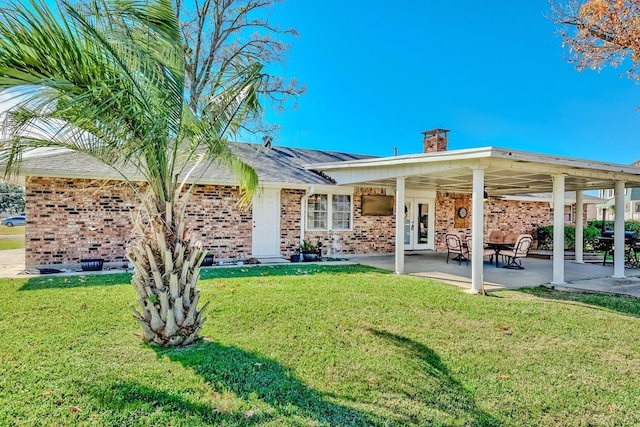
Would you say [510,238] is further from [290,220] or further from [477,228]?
[290,220]

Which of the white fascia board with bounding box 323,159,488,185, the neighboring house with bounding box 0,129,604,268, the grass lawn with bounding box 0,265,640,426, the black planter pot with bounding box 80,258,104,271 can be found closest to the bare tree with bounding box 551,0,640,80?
the white fascia board with bounding box 323,159,488,185

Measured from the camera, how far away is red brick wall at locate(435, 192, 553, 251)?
16.8 m

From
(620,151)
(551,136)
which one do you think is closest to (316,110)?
(551,136)

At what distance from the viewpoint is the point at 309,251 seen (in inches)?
498

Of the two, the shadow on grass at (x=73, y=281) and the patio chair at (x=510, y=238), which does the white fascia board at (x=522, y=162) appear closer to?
the patio chair at (x=510, y=238)

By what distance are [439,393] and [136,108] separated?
403 cm

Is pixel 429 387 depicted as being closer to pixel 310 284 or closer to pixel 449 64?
pixel 310 284

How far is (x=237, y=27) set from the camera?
54.2 ft

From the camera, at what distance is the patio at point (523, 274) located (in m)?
8.93

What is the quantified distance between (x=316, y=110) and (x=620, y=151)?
2713 centimetres

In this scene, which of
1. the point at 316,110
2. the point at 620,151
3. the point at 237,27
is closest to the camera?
the point at 237,27

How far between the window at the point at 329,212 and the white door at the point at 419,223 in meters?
3.08

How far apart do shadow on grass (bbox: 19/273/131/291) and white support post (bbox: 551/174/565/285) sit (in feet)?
31.7

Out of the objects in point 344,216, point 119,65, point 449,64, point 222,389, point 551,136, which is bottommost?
point 222,389
